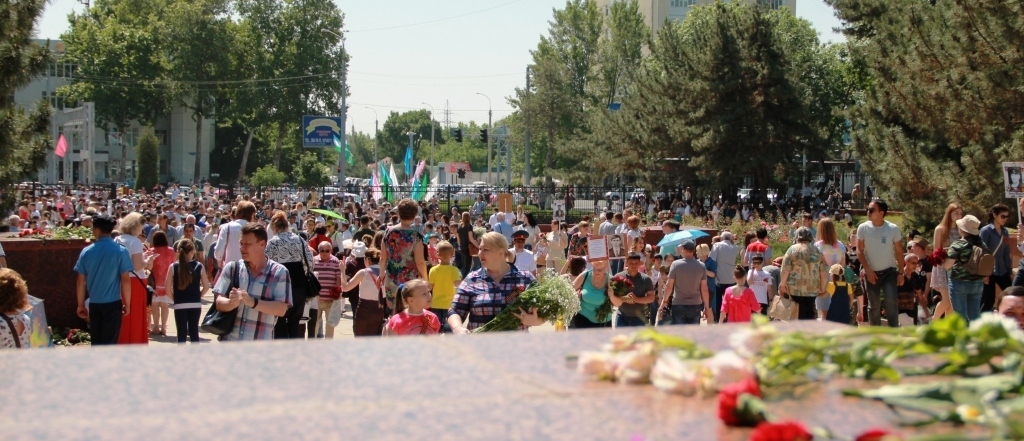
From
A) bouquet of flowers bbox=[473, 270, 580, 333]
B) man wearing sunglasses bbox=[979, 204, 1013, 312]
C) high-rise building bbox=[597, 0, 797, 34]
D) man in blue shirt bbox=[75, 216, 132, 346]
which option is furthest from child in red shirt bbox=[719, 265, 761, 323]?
high-rise building bbox=[597, 0, 797, 34]

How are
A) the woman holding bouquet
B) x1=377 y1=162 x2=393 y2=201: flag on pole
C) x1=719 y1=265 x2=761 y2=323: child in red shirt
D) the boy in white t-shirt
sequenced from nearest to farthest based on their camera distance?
1. the woman holding bouquet
2. x1=719 y1=265 x2=761 y2=323: child in red shirt
3. the boy in white t-shirt
4. x1=377 y1=162 x2=393 y2=201: flag on pole

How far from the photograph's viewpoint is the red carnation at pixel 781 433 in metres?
1.94

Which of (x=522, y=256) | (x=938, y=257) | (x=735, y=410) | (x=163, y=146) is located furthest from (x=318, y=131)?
(x=735, y=410)

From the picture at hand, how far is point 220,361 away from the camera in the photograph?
2.89 meters

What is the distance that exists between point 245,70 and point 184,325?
222 ft

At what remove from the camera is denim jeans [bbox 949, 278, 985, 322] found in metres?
10.5

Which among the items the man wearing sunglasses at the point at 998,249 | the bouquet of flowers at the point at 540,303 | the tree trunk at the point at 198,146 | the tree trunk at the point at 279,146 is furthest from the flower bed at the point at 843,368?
the tree trunk at the point at 198,146

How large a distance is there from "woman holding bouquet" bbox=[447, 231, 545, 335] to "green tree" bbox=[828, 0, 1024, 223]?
10154mm

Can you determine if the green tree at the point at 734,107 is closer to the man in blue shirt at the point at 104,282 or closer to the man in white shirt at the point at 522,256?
the man in white shirt at the point at 522,256

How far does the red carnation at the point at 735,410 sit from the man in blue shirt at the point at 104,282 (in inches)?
296

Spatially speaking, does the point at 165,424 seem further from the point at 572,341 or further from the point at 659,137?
the point at 659,137

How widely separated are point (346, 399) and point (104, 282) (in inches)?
277

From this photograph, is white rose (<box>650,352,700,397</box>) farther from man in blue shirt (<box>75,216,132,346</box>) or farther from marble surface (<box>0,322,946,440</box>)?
man in blue shirt (<box>75,216,132,346</box>)

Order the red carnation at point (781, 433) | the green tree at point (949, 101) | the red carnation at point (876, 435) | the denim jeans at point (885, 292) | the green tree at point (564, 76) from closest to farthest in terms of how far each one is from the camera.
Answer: the red carnation at point (781, 433) < the red carnation at point (876, 435) < the denim jeans at point (885, 292) < the green tree at point (949, 101) < the green tree at point (564, 76)
